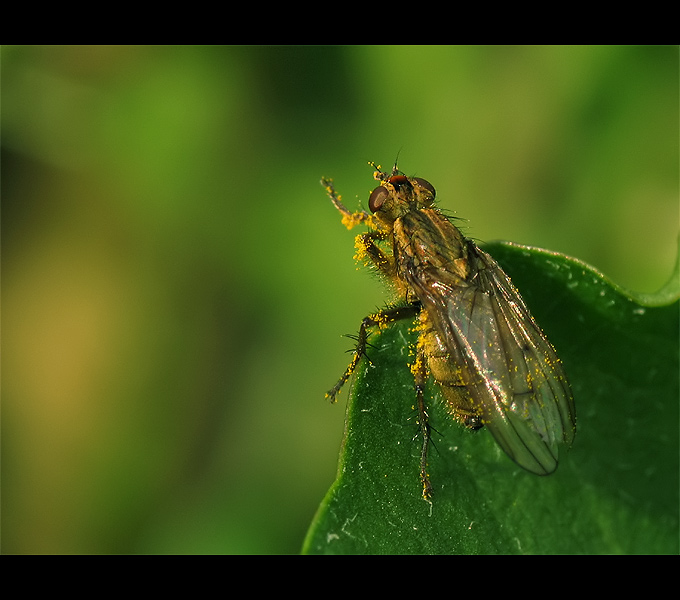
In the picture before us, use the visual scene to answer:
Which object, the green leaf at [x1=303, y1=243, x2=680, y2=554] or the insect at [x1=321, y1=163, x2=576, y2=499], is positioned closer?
the green leaf at [x1=303, y1=243, x2=680, y2=554]

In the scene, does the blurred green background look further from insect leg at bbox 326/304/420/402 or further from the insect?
insect leg at bbox 326/304/420/402

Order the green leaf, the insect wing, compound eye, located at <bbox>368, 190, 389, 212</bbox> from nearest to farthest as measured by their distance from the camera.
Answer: the green leaf < the insect wing < compound eye, located at <bbox>368, 190, 389, 212</bbox>

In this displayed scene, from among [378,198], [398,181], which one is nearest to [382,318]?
[378,198]

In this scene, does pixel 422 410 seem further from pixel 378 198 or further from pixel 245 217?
pixel 245 217

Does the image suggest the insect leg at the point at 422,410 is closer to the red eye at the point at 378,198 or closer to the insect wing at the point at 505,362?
the insect wing at the point at 505,362

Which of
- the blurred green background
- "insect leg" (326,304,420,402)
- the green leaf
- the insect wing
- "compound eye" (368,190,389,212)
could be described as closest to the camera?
the green leaf

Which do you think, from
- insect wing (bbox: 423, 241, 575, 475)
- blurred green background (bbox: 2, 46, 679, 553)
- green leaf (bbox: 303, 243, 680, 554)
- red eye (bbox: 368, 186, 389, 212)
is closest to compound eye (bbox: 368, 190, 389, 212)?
red eye (bbox: 368, 186, 389, 212)
